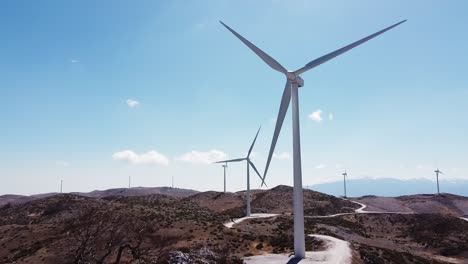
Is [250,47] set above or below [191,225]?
above

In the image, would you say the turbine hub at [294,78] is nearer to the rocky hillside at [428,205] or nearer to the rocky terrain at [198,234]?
the rocky terrain at [198,234]

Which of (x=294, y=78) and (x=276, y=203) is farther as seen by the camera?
(x=276, y=203)

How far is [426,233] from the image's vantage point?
108 meters

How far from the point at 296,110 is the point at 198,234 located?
36.8 meters

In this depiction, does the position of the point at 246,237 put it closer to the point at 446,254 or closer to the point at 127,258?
the point at 127,258

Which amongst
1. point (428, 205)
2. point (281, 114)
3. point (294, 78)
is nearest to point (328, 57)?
point (294, 78)

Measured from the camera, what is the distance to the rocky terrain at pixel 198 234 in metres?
60.4

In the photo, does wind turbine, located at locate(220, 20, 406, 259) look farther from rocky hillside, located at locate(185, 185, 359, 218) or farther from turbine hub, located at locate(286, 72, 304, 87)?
rocky hillside, located at locate(185, 185, 359, 218)

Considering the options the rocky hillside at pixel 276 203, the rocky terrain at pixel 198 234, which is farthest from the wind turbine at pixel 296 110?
the rocky hillside at pixel 276 203

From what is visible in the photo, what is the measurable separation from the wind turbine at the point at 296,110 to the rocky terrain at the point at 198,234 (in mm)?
9262

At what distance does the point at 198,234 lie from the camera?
7669 centimetres

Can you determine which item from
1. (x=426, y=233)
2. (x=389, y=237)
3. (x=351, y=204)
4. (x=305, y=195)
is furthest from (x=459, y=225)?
(x=305, y=195)

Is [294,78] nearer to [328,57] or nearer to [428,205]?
[328,57]

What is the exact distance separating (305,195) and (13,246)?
11067 cm
